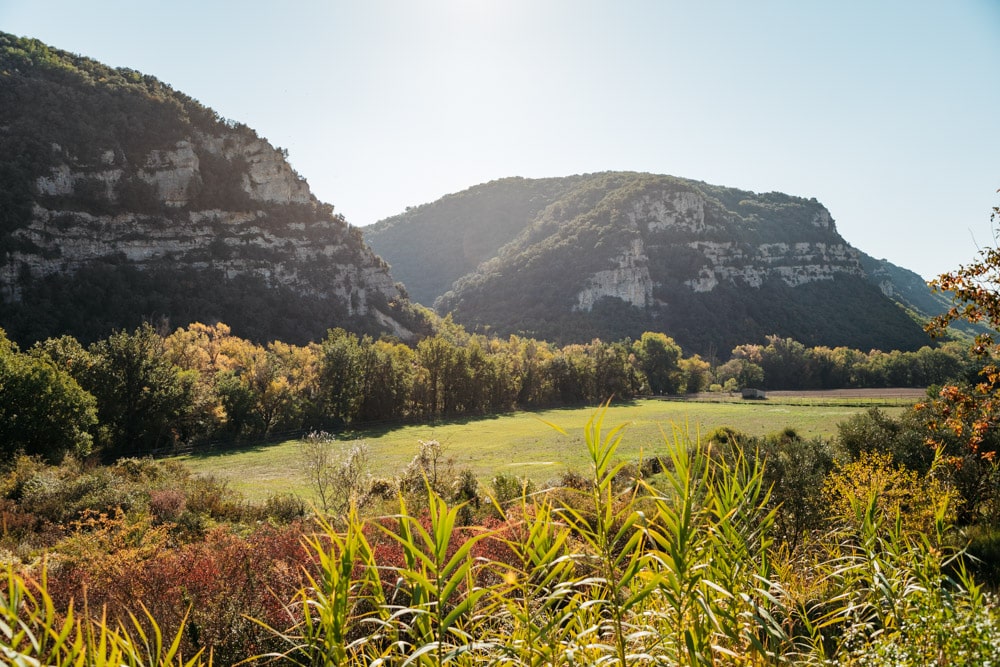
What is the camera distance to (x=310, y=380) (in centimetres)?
5641

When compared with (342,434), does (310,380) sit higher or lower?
higher

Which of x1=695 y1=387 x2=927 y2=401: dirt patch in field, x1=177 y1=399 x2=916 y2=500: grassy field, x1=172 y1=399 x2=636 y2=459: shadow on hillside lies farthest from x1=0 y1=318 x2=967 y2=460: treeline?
x1=695 y1=387 x2=927 y2=401: dirt patch in field

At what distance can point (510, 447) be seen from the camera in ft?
134

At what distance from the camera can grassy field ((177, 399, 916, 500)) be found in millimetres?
29297

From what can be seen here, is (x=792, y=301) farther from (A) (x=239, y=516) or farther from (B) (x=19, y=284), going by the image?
(B) (x=19, y=284)

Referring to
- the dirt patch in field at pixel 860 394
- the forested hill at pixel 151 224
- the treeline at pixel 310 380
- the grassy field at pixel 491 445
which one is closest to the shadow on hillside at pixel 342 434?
the grassy field at pixel 491 445

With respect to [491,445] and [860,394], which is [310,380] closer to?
[491,445]

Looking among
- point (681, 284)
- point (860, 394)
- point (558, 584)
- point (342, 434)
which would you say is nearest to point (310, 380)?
point (342, 434)

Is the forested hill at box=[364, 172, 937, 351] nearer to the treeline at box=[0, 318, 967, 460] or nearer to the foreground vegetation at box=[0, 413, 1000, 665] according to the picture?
the treeline at box=[0, 318, 967, 460]

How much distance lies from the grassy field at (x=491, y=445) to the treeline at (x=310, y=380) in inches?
205

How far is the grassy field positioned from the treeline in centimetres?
520

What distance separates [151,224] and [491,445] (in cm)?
8925

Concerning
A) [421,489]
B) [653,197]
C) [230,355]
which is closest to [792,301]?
[653,197]

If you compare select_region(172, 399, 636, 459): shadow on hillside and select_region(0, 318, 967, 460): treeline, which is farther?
select_region(172, 399, 636, 459): shadow on hillside
